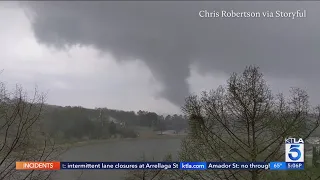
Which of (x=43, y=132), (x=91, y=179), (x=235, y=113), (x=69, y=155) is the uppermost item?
(x=235, y=113)

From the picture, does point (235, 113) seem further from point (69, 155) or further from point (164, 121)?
point (69, 155)

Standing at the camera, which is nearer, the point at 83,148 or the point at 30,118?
the point at 30,118

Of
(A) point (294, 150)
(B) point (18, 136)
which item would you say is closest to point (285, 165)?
(A) point (294, 150)

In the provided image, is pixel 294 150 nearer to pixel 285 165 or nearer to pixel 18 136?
pixel 285 165

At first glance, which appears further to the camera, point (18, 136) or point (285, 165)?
point (285, 165)

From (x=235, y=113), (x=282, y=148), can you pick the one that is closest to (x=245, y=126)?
(x=235, y=113)

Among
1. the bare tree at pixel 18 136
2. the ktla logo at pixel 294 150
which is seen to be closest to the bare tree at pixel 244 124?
the ktla logo at pixel 294 150

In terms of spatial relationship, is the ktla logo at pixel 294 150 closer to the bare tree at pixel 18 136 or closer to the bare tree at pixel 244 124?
the bare tree at pixel 244 124

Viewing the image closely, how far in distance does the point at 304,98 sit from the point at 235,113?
215cm

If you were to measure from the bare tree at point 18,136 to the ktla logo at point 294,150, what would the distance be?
5.89 metres

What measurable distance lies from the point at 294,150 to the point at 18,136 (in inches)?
266

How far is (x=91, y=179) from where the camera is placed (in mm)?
19906

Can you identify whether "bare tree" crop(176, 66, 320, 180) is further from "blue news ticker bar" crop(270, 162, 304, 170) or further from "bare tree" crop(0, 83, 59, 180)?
"bare tree" crop(0, 83, 59, 180)

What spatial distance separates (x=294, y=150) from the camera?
29.6ft
